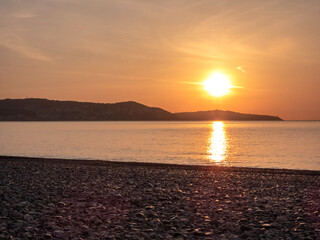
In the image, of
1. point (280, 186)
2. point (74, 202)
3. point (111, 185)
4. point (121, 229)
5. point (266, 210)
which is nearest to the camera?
point (121, 229)

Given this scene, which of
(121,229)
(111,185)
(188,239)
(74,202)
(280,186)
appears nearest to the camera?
(188,239)

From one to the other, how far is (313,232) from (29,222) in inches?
362

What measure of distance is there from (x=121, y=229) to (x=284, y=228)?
5.35m

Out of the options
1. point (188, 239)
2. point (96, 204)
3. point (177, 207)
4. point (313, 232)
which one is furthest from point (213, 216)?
point (96, 204)

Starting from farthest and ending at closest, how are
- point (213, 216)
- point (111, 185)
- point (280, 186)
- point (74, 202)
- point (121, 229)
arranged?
1. point (280, 186)
2. point (111, 185)
3. point (74, 202)
4. point (213, 216)
5. point (121, 229)

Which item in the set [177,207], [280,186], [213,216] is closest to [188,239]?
[213,216]

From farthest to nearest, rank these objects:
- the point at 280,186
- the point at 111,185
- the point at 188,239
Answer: the point at 280,186, the point at 111,185, the point at 188,239

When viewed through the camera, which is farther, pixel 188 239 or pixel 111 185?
pixel 111 185

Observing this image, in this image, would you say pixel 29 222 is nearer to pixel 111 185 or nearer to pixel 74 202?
pixel 74 202

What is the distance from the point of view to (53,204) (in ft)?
45.3

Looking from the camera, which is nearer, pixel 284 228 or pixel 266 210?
pixel 284 228

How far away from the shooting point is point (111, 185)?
19.5m

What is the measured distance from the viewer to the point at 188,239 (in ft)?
33.4

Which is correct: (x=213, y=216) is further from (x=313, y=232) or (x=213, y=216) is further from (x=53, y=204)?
(x=53, y=204)
